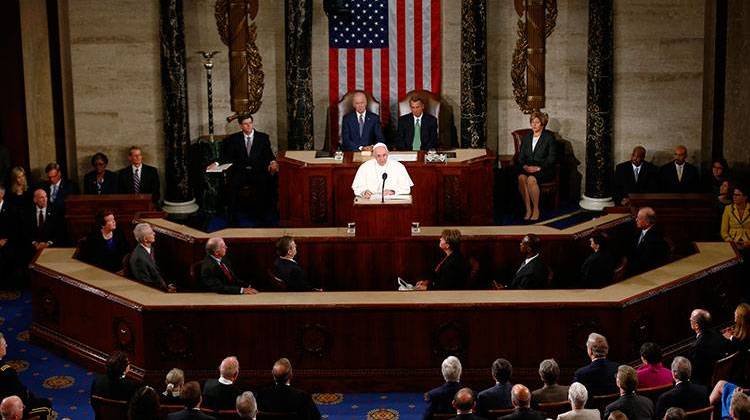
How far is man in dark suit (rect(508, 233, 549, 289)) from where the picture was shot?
1150cm

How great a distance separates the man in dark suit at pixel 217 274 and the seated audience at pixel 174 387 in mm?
2137

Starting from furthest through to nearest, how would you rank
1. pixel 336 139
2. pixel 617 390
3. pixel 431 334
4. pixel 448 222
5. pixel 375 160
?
pixel 336 139
pixel 448 222
pixel 375 160
pixel 431 334
pixel 617 390

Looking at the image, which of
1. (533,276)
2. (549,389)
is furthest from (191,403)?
(533,276)

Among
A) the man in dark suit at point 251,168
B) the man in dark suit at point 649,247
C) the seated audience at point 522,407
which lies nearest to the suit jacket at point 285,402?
the seated audience at point 522,407

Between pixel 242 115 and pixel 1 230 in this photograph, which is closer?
pixel 1 230

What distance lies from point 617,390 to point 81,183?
29.7ft

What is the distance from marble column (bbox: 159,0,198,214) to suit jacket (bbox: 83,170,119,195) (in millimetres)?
911

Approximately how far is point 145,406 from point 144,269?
12.1 feet

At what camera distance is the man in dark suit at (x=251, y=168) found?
51.8ft

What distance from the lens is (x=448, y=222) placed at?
14570 millimetres

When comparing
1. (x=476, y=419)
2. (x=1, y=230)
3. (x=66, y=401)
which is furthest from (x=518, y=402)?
(x=1, y=230)

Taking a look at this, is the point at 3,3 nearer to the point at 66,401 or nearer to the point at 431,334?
the point at 66,401

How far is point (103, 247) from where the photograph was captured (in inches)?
503

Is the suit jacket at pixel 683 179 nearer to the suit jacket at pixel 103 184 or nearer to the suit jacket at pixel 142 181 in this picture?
the suit jacket at pixel 142 181
